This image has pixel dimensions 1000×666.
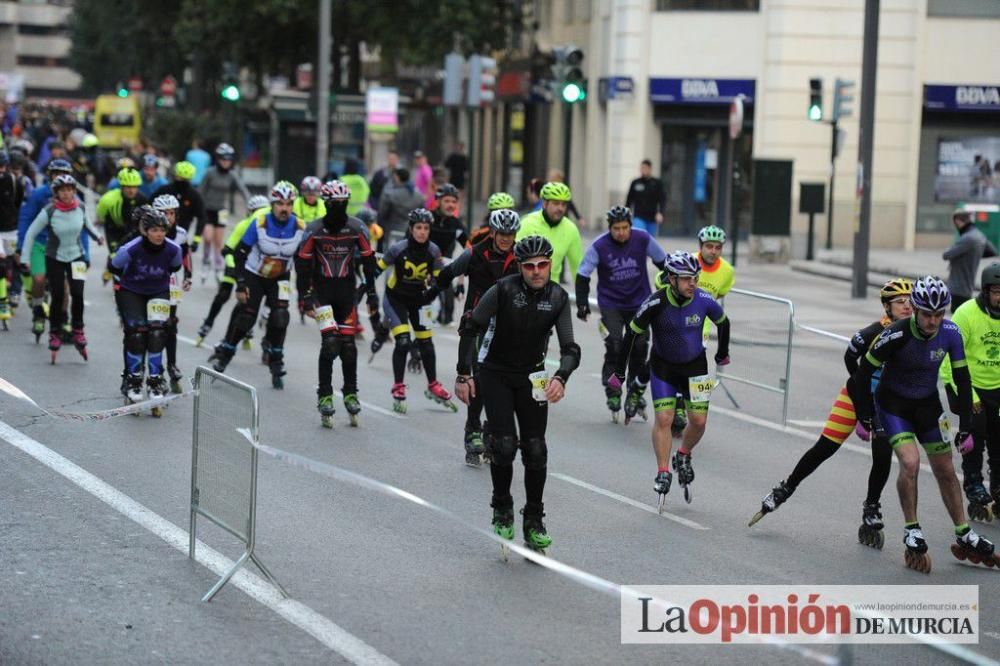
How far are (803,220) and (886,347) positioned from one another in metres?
27.5

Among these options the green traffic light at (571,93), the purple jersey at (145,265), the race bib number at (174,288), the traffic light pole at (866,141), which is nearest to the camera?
the purple jersey at (145,265)

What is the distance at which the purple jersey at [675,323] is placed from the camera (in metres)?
11.5

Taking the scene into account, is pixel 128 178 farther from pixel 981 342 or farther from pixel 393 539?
pixel 981 342

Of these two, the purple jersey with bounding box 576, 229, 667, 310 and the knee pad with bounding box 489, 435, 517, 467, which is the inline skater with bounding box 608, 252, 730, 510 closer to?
the knee pad with bounding box 489, 435, 517, 467

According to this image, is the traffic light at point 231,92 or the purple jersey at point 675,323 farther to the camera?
the traffic light at point 231,92

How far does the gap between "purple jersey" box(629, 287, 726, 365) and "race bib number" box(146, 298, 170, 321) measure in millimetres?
4448

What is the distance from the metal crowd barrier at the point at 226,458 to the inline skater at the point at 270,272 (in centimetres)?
685

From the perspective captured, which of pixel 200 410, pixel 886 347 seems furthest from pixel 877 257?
pixel 200 410

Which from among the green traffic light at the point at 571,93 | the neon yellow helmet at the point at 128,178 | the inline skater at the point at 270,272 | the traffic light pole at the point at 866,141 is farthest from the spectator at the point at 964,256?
the green traffic light at the point at 571,93

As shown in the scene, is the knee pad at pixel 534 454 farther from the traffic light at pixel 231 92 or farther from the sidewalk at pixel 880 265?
the traffic light at pixel 231 92

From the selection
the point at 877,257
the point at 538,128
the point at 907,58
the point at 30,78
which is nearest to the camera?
the point at 877,257

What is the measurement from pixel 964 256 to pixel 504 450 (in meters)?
10.7

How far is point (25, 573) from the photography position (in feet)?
29.5

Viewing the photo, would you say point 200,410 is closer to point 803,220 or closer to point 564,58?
point 564,58
